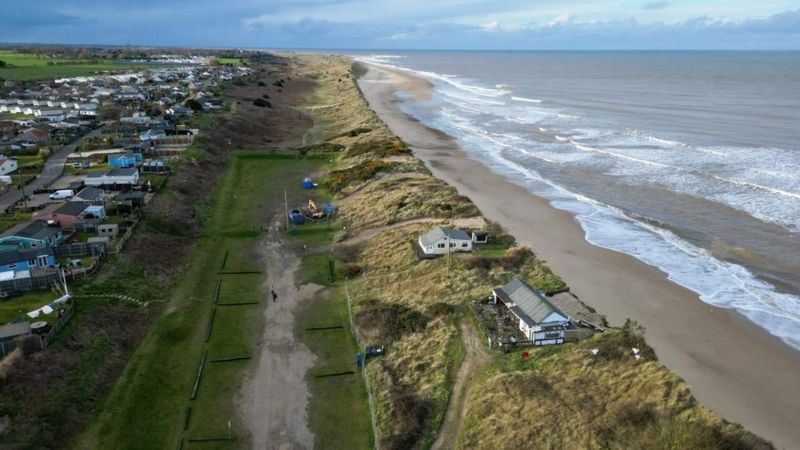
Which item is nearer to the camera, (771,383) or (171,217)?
(771,383)

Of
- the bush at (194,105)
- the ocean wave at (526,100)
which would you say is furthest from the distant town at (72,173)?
the ocean wave at (526,100)

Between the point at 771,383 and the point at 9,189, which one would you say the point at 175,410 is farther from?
the point at 9,189

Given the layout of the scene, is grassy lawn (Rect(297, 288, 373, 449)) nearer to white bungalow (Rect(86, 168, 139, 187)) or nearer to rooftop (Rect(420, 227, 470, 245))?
rooftop (Rect(420, 227, 470, 245))

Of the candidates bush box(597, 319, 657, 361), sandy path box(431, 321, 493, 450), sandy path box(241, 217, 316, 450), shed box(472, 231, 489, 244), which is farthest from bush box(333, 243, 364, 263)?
bush box(597, 319, 657, 361)

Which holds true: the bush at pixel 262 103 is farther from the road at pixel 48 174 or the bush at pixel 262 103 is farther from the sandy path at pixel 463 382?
the sandy path at pixel 463 382

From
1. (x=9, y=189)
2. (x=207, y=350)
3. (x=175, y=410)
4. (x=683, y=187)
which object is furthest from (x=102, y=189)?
(x=683, y=187)

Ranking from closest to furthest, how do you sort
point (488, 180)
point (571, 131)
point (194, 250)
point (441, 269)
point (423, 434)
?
point (423, 434) → point (441, 269) → point (194, 250) → point (488, 180) → point (571, 131)

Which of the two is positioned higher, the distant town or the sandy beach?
the distant town
